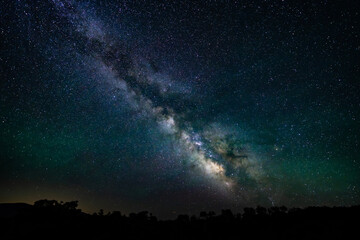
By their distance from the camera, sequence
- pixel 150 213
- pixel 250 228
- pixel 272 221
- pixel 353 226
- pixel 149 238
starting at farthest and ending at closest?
pixel 150 213, pixel 272 221, pixel 250 228, pixel 149 238, pixel 353 226

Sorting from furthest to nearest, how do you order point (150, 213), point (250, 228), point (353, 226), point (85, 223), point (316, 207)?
point (150, 213)
point (316, 207)
point (85, 223)
point (250, 228)
point (353, 226)

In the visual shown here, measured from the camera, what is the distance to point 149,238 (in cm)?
1455

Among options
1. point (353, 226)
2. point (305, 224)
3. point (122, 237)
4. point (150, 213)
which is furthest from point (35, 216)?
point (353, 226)

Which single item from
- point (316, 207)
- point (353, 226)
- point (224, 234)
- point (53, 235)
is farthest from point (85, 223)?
point (316, 207)

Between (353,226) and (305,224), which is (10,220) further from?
(353,226)

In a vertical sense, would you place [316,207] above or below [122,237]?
above

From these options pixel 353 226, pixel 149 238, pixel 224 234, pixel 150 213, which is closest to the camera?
pixel 353 226

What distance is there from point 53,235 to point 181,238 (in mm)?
9266

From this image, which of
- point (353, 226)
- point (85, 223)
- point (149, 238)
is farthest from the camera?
point (85, 223)

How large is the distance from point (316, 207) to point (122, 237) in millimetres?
19712

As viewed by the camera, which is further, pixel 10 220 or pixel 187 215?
pixel 187 215

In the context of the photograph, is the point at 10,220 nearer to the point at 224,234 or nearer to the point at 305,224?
the point at 224,234

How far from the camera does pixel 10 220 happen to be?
68.6ft

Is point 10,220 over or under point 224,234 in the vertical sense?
over
